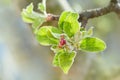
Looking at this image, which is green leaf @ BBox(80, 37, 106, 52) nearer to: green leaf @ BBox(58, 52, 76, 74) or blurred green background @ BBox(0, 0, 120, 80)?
green leaf @ BBox(58, 52, 76, 74)

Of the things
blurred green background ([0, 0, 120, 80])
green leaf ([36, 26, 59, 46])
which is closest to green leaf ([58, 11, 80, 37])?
green leaf ([36, 26, 59, 46])

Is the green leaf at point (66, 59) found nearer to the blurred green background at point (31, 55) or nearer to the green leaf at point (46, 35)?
the green leaf at point (46, 35)

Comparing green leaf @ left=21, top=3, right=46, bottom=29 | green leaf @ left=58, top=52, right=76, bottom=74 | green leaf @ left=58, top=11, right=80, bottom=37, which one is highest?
green leaf @ left=21, top=3, right=46, bottom=29

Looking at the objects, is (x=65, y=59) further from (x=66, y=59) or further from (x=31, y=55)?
(x=31, y=55)

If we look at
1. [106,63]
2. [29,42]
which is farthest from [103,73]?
[29,42]

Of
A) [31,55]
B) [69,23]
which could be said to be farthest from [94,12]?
[31,55]

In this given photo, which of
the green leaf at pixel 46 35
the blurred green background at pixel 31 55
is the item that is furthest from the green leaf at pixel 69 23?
the blurred green background at pixel 31 55
